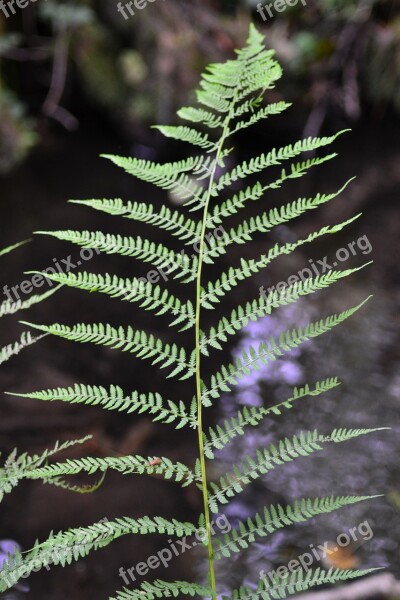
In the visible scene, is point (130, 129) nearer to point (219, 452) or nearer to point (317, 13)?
point (317, 13)

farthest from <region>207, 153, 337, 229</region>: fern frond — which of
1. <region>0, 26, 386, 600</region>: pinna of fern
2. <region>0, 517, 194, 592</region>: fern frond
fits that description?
<region>0, 517, 194, 592</region>: fern frond

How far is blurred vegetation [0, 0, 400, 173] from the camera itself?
5.35m

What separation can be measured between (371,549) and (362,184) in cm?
342

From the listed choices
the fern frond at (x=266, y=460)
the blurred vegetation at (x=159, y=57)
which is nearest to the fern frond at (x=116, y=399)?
the fern frond at (x=266, y=460)

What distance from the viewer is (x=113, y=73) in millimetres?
5680

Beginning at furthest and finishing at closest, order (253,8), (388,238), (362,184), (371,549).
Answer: (253,8), (362,184), (388,238), (371,549)

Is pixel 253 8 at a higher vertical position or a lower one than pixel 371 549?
higher

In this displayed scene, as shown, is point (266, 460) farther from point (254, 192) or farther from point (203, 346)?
point (254, 192)

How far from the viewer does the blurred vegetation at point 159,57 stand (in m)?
5.35

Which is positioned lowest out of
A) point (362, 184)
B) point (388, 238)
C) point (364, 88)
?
point (388, 238)

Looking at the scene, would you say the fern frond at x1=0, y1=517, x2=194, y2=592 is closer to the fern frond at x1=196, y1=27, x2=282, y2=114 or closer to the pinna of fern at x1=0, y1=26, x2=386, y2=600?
the pinna of fern at x1=0, y1=26, x2=386, y2=600

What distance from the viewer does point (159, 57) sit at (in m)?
5.39

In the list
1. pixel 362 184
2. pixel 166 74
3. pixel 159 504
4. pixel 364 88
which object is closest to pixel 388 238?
pixel 362 184

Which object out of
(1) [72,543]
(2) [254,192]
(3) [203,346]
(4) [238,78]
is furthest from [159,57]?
(1) [72,543]
